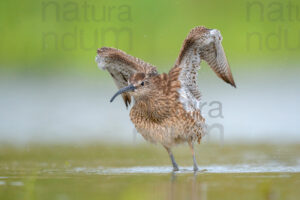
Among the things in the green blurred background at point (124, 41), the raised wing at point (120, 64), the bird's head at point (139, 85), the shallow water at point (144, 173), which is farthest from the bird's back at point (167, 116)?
the green blurred background at point (124, 41)

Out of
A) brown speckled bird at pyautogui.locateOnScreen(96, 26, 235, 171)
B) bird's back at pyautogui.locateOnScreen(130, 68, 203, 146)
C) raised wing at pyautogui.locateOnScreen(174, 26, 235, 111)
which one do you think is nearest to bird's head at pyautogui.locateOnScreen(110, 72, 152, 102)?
brown speckled bird at pyautogui.locateOnScreen(96, 26, 235, 171)

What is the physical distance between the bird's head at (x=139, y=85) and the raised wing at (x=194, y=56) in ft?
1.44

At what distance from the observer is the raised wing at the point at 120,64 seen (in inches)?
391

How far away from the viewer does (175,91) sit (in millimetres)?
9602

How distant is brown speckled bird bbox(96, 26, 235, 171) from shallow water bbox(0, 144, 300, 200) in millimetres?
460

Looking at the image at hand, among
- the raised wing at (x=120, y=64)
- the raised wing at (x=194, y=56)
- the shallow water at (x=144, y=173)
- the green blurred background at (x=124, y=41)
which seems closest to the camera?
the shallow water at (x=144, y=173)

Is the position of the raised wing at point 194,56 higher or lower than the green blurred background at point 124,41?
lower

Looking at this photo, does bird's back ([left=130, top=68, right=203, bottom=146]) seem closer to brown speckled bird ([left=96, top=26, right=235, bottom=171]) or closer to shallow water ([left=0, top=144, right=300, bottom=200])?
brown speckled bird ([left=96, top=26, right=235, bottom=171])

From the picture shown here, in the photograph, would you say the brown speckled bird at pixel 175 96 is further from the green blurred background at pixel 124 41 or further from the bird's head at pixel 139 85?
the green blurred background at pixel 124 41

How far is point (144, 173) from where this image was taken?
874 cm

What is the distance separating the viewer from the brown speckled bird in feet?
31.0

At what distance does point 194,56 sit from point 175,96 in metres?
0.59

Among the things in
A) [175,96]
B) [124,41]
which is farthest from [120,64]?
[124,41]

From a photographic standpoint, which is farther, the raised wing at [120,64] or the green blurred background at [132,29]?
the green blurred background at [132,29]
